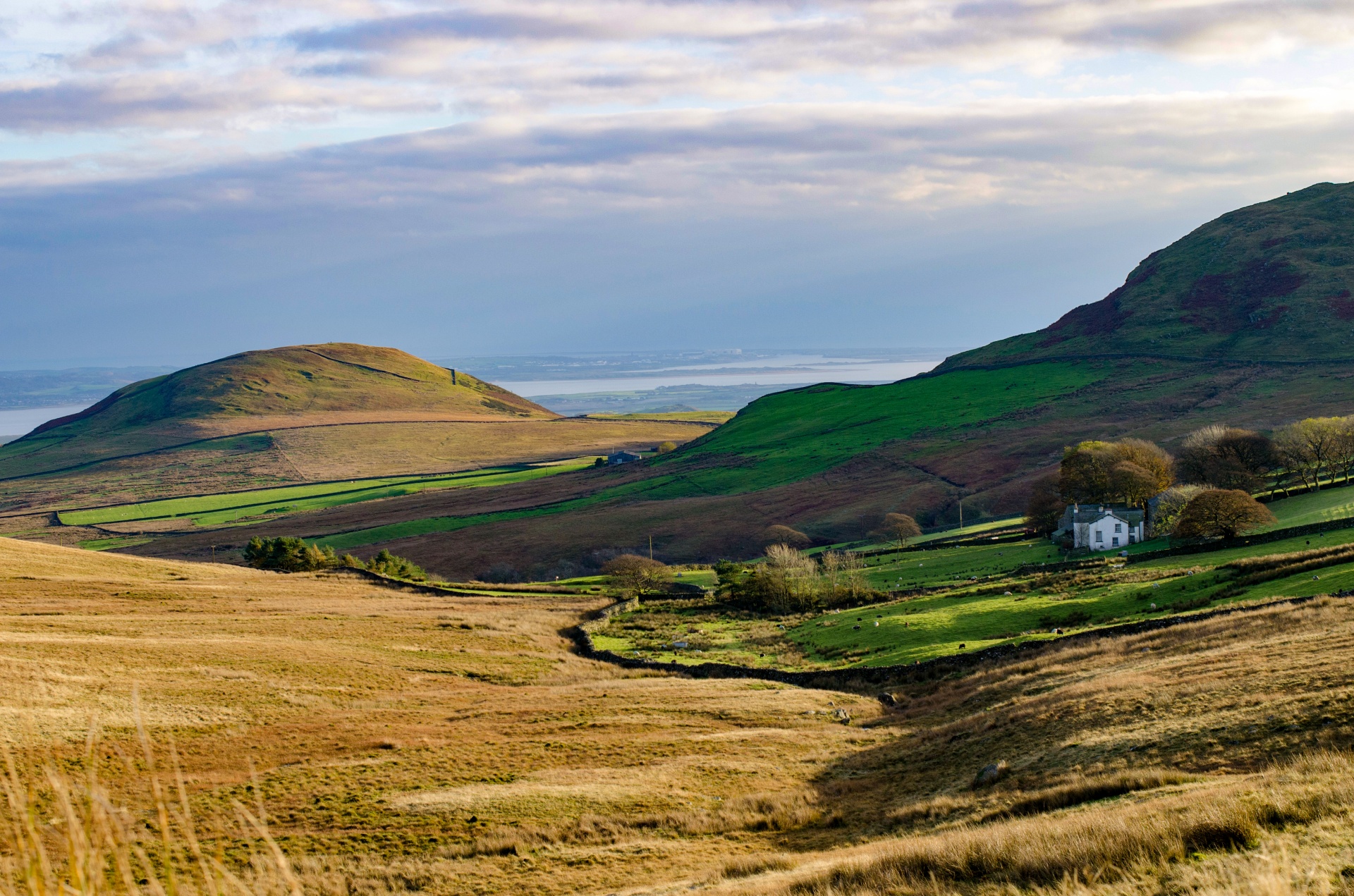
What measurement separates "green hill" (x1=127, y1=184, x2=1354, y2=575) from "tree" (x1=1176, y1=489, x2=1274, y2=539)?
52.4 meters

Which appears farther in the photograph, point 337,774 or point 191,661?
point 191,661

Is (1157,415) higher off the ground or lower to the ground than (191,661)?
higher

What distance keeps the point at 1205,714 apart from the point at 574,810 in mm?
16634

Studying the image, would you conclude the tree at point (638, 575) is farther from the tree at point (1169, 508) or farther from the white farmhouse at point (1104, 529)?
the tree at point (1169, 508)

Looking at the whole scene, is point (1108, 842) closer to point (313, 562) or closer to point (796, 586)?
point (796, 586)

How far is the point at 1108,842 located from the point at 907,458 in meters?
144

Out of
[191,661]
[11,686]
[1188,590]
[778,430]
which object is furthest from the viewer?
[778,430]

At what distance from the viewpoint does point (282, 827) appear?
997 inches

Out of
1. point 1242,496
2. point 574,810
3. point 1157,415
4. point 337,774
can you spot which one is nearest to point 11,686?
point 337,774

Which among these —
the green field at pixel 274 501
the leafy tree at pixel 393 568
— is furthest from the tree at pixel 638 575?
the green field at pixel 274 501

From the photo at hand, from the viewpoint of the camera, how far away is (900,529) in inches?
3949

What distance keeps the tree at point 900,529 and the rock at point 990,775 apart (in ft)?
248

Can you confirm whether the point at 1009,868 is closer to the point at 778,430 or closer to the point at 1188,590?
the point at 1188,590

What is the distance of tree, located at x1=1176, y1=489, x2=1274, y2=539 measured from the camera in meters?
63.3
